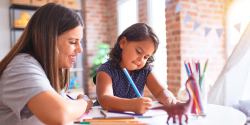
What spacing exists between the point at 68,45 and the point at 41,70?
0.17m

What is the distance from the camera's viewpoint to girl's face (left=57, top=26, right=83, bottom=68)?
2.57 feet

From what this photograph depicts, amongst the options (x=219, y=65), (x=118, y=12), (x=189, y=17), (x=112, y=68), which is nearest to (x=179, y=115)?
(x=112, y=68)

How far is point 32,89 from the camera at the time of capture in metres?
0.57

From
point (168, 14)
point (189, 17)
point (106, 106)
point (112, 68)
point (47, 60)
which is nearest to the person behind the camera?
point (47, 60)

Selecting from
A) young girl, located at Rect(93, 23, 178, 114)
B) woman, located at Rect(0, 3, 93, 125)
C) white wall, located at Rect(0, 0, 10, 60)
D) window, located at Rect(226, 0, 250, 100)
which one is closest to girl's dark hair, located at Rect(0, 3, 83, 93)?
woman, located at Rect(0, 3, 93, 125)

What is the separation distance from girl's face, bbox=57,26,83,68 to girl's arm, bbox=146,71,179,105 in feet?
1.57

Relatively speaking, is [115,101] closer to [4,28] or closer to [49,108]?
[49,108]

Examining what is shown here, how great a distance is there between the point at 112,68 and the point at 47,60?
48cm

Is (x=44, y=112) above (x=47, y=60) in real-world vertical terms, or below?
below

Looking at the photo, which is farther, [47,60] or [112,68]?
[112,68]

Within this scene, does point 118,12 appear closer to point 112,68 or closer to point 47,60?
point 112,68

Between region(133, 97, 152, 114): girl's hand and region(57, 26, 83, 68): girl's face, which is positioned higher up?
region(57, 26, 83, 68): girl's face

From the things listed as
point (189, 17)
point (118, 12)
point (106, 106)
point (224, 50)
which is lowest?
point (106, 106)

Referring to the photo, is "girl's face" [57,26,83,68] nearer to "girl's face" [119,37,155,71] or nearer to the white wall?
"girl's face" [119,37,155,71]
